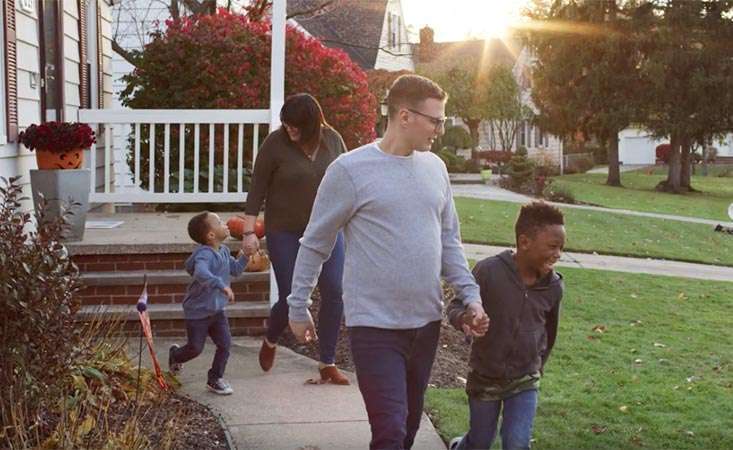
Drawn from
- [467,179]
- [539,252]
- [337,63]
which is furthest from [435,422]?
[467,179]

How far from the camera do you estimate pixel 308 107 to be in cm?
604

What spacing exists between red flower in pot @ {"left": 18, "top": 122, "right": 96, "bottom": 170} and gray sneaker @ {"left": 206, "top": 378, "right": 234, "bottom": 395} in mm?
3085

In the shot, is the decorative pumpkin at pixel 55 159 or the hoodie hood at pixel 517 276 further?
the decorative pumpkin at pixel 55 159

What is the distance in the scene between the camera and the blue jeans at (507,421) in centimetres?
442

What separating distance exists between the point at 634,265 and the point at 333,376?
8.08m

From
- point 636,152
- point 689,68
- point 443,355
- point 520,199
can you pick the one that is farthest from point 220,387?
point 636,152

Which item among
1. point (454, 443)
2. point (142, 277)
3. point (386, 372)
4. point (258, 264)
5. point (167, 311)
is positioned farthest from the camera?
point (258, 264)

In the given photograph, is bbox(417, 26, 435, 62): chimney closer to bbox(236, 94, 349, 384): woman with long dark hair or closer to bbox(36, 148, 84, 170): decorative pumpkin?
bbox(36, 148, 84, 170): decorative pumpkin

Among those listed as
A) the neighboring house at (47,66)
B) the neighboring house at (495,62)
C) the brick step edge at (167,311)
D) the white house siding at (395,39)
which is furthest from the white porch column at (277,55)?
the neighboring house at (495,62)

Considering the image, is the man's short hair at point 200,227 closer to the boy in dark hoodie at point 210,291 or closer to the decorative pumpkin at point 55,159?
the boy in dark hoodie at point 210,291

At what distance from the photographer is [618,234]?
1733 centimetres

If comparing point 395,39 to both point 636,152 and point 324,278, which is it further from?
point 324,278

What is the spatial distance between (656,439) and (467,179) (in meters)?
29.4

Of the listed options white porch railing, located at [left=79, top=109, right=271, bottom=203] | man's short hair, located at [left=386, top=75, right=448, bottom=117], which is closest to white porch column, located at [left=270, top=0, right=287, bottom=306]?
white porch railing, located at [left=79, top=109, right=271, bottom=203]
